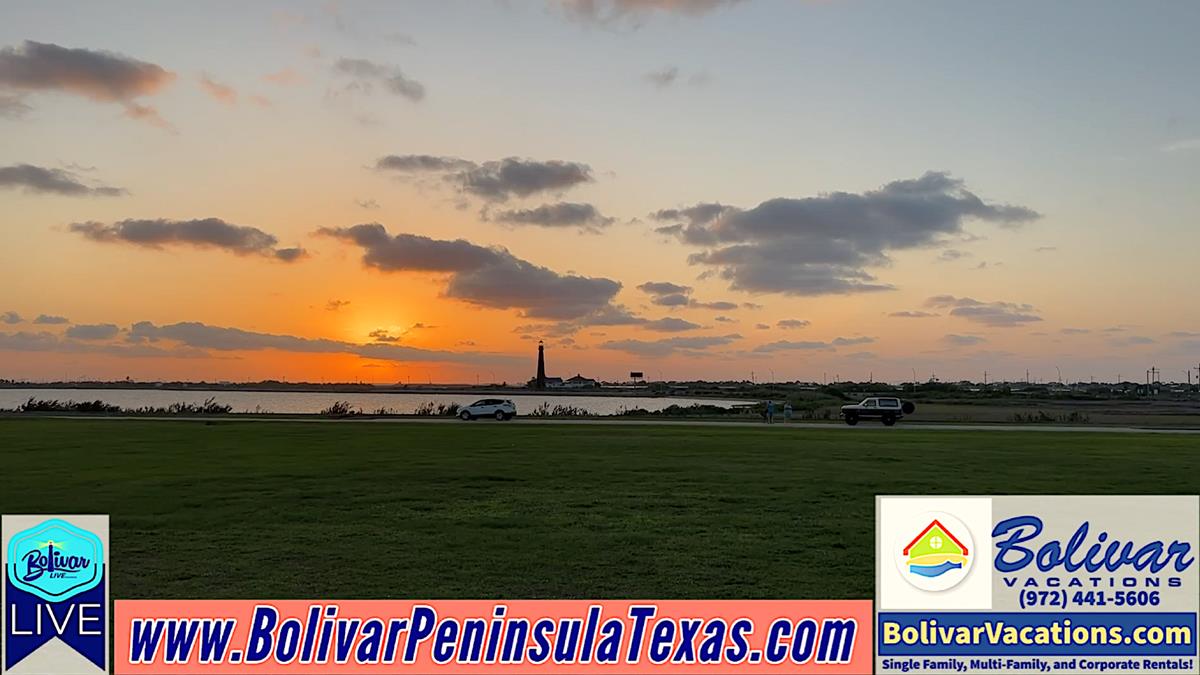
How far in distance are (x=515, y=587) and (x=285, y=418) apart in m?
52.4

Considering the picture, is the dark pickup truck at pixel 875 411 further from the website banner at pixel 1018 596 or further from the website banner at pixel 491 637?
the website banner at pixel 491 637

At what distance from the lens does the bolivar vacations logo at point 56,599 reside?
9.20 metres

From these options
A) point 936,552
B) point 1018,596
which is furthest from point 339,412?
point 1018,596

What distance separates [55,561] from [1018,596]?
11469mm

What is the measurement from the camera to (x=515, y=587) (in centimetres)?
1140

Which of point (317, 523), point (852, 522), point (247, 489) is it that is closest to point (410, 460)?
point (247, 489)

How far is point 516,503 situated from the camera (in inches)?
720

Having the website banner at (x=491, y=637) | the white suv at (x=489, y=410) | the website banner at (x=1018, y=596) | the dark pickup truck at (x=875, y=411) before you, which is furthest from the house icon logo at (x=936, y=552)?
the white suv at (x=489, y=410)

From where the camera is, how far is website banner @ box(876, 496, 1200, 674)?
30.5ft

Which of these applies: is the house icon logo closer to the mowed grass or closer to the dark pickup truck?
the mowed grass

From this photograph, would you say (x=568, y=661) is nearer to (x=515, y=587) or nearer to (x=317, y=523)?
(x=515, y=587)

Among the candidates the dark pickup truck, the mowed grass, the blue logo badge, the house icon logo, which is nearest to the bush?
the mowed grass

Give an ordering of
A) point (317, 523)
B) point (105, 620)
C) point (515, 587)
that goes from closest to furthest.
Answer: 1. point (105, 620)
2. point (515, 587)
3. point (317, 523)

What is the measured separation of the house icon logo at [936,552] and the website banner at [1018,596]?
0.01 meters
